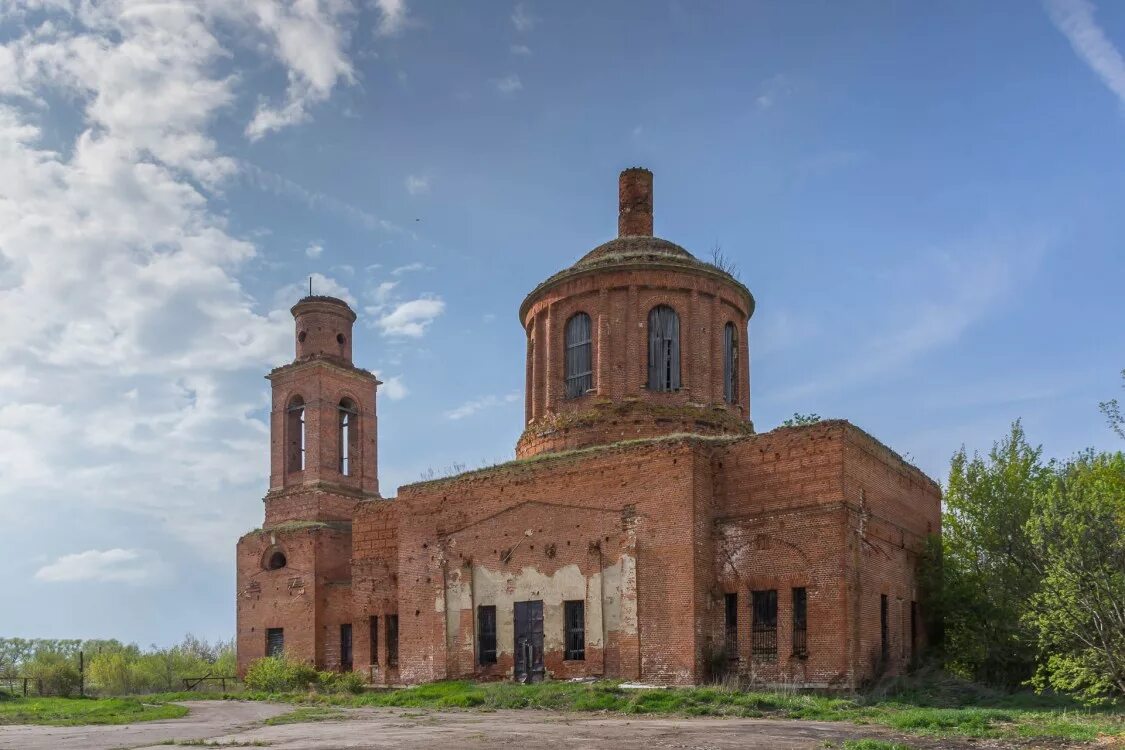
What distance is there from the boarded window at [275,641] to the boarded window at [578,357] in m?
12.1

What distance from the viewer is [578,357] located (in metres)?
25.5

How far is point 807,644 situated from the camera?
63.1 feet

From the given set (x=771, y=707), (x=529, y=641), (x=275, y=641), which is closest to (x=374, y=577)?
(x=275, y=641)

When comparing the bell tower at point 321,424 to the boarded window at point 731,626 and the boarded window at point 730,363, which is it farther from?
the boarded window at point 731,626

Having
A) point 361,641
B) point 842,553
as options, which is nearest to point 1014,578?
point 842,553

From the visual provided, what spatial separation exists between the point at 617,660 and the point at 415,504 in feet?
22.8

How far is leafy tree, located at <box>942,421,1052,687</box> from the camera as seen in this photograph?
845 inches

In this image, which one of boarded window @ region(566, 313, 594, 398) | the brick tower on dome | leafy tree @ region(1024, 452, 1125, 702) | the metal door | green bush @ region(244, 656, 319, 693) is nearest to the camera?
leafy tree @ region(1024, 452, 1125, 702)

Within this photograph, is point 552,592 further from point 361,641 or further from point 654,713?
point 361,641

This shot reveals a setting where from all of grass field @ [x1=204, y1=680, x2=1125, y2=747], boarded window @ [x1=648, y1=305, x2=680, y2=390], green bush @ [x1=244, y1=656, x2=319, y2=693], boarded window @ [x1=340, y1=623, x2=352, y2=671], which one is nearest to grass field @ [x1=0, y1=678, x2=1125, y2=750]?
grass field @ [x1=204, y1=680, x2=1125, y2=747]

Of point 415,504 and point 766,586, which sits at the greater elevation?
point 415,504

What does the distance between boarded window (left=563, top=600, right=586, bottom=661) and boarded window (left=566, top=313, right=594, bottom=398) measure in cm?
553

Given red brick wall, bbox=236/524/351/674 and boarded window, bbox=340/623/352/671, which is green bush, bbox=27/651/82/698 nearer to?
red brick wall, bbox=236/524/351/674

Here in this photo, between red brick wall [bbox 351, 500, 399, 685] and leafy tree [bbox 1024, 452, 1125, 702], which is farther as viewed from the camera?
red brick wall [bbox 351, 500, 399, 685]
